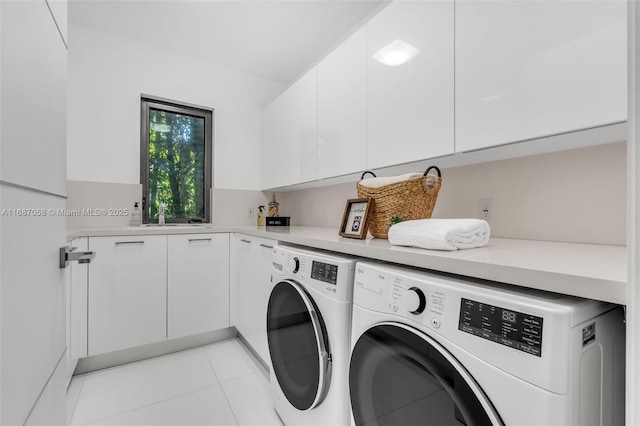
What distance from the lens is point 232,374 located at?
75.6 inches

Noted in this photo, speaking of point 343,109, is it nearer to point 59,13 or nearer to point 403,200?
point 403,200

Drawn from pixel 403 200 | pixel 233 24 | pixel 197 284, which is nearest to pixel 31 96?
pixel 403 200

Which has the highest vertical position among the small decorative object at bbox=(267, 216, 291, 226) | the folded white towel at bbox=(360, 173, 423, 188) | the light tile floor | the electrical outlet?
the folded white towel at bbox=(360, 173, 423, 188)

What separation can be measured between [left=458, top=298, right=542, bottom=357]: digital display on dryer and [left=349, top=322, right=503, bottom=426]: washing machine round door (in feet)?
0.31

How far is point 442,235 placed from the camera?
0.88m

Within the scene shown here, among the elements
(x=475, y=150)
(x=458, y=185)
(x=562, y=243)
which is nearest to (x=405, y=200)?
(x=475, y=150)

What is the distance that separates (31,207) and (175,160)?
7.39ft

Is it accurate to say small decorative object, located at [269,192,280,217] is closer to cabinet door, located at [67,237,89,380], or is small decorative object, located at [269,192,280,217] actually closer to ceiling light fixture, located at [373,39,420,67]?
cabinet door, located at [67,237,89,380]

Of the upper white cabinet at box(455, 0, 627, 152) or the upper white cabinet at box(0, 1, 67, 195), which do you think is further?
the upper white cabinet at box(455, 0, 627, 152)

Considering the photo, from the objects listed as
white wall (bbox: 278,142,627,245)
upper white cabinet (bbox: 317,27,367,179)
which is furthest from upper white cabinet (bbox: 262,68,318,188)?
white wall (bbox: 278,142,627,245)

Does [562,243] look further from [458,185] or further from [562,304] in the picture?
[562,304]

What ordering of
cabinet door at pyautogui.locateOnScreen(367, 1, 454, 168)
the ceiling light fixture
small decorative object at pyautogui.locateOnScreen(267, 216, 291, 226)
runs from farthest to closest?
small decorative object at pyautogui.locateOnScreen(267, 216, 291, 226) → the ceiling light fixture → cabinet door at pyautogui.locateOnScreen(367, 1, 454, 168)

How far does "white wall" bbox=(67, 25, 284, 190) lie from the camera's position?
7.36ft

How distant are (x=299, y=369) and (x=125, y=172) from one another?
215 centimetres
